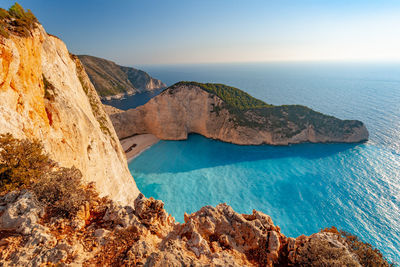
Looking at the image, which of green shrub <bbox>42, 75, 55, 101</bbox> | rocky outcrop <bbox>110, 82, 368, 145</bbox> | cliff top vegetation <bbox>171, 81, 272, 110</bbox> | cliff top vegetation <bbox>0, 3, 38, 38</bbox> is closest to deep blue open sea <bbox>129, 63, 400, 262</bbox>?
rocky outcrop <bbox>110, 82, 368, 145</bbox>

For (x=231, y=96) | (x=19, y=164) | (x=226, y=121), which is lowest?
(x=226, y=121)

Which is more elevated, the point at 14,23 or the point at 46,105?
the point at 14,23

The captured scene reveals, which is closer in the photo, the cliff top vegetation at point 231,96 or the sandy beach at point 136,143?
the sandy beach at point 136,143

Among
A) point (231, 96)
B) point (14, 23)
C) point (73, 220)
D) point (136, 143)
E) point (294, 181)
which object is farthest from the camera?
point (231, 96)

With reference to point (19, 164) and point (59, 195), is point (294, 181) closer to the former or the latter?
point (59, 195)

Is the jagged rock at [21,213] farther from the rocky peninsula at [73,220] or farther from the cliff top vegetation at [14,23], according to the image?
the cliff top vegetation at [14,23]

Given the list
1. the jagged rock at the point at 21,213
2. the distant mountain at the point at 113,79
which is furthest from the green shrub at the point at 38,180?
the distant mountain at the point at 113,79

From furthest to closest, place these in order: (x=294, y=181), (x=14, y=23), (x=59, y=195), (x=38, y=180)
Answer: (x=294, y=181) → (x=14, y=23) → (x=38, y=180) → (x=59, y=195)

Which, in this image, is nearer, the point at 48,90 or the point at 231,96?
the point at 48,90

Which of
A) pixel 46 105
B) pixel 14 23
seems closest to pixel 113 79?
pixel 14 23
